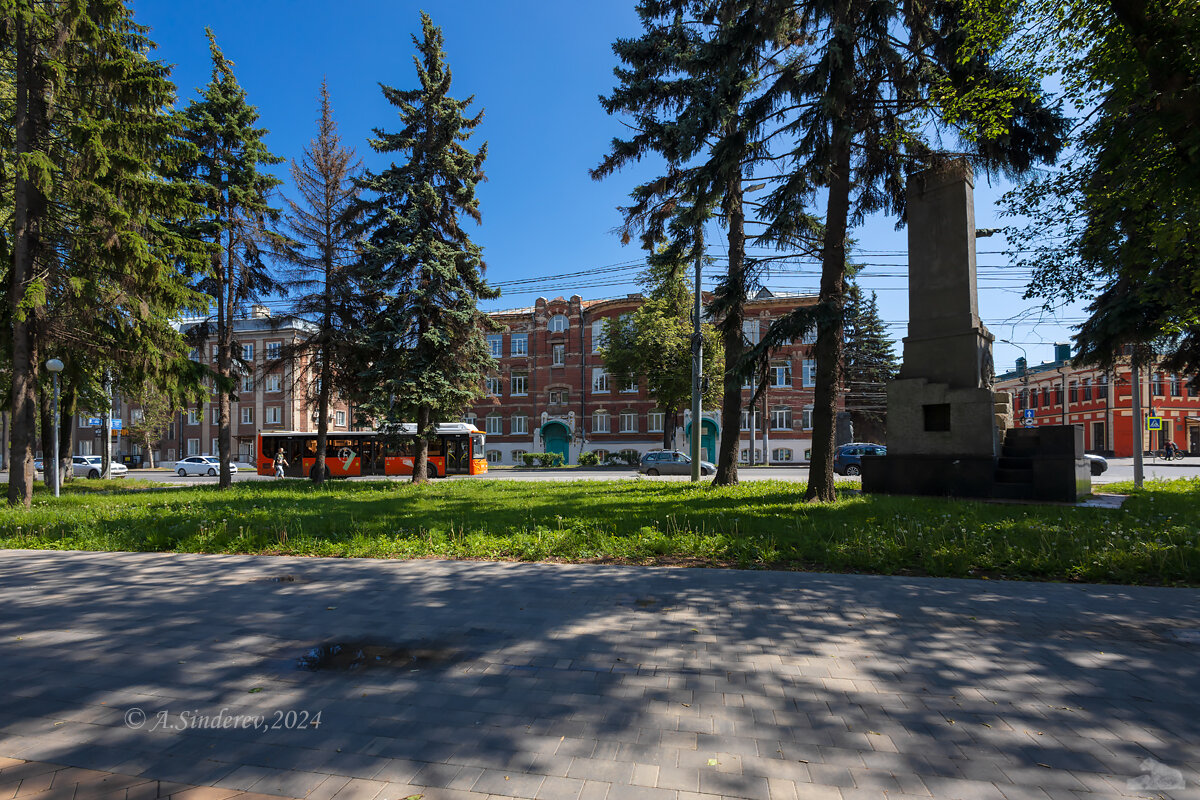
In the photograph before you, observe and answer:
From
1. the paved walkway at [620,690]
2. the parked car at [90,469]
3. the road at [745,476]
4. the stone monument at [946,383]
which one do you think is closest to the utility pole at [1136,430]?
the road at [745,476]

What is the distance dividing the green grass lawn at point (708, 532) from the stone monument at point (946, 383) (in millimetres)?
1558

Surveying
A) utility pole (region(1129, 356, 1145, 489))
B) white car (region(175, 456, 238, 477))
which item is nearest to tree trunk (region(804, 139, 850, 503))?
utility pole (region(1129, 356, 1145, 489))

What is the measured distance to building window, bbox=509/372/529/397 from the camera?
1984 inches

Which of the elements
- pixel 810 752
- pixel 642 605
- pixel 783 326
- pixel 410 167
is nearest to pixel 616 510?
pixel 783 326

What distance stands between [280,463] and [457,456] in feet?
32.3

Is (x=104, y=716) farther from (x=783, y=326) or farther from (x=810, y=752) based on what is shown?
(x=783, y=326)

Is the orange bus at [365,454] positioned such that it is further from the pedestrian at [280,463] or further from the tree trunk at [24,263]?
the tree trunk at [24,263]

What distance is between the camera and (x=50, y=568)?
24.4 ft

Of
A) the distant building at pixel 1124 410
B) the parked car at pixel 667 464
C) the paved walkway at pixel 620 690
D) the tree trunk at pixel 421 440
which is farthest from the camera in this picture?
the distant building at pixel 1124 410

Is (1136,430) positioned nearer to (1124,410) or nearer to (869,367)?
(869,367)

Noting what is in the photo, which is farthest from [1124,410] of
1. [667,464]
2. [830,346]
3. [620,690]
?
[620,690]

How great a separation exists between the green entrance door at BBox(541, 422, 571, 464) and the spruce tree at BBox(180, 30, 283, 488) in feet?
97.9

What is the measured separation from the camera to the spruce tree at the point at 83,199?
13398 millimetres

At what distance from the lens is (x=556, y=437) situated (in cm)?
4938
